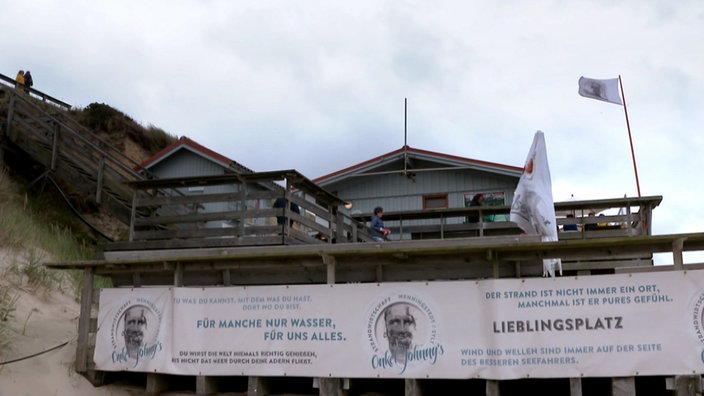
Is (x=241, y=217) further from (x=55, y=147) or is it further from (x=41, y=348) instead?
(x=55, y=147)

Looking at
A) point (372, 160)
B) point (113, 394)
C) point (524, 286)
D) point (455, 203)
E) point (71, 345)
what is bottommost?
point (113, 394)

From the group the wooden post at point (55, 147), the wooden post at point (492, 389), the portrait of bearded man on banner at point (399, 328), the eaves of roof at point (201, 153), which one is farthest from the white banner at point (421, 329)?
the eaves of roof at point (201, 153)

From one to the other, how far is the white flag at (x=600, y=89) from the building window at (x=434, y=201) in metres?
5.20

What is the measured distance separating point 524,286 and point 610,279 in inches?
36.5

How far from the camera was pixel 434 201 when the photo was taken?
2208 centimetres

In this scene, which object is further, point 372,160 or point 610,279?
point 372,160

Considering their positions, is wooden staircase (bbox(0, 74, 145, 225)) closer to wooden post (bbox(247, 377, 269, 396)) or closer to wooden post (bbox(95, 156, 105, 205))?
wooden post (bbox(95, 156, 105, 205))

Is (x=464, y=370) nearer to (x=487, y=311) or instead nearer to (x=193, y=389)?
(x=487, y=311)

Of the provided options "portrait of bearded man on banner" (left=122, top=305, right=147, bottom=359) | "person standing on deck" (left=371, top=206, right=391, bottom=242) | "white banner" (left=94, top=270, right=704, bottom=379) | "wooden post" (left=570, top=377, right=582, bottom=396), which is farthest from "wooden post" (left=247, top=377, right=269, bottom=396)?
"person standing on deck" (left=371, top=206, right=391, bottom=242)

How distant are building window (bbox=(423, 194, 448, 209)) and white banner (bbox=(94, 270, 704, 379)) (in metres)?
13.5

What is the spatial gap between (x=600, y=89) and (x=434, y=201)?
19.7 ft

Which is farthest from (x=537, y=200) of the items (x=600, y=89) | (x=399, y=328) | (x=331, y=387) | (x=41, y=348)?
(x=600, y=89)

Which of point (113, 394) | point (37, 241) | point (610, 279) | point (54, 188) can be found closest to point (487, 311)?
point (610, 279)

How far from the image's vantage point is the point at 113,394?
31.4ft
